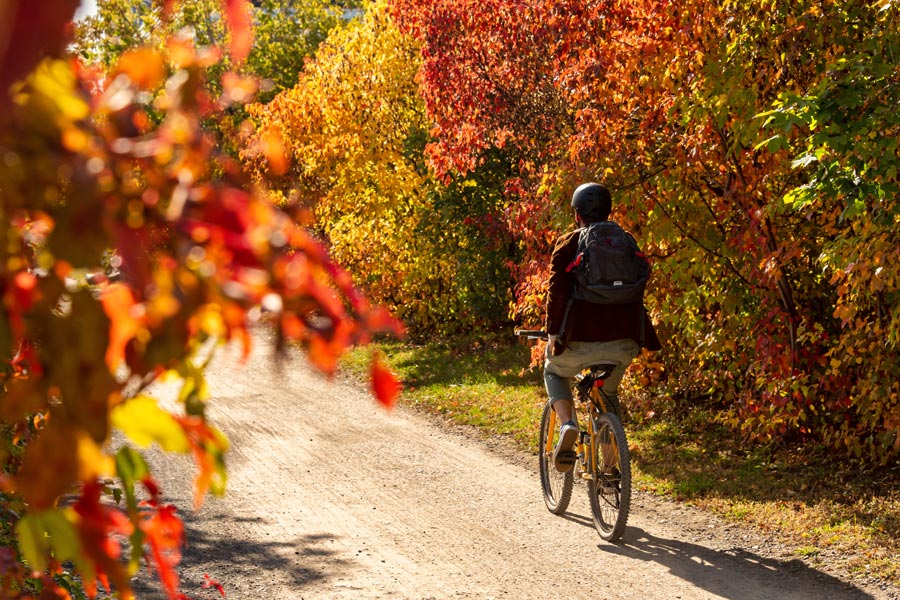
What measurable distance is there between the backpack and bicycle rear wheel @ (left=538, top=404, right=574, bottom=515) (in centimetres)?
120

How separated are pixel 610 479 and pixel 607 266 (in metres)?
1.36

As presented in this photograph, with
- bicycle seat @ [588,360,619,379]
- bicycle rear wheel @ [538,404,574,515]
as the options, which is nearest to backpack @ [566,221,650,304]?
bicycle seat @ [588,360,619,379]

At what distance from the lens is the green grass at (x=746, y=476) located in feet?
20.9

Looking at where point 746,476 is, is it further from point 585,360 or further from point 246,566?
point 246,566

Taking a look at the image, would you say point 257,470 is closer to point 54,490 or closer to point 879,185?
point 879,185

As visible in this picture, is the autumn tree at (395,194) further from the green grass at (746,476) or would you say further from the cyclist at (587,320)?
the cyclist at (587,320)

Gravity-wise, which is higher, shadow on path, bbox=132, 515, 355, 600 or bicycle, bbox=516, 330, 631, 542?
bicycle, bbox=516, 330, 631, 542

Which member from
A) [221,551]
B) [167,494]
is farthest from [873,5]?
[167,494]

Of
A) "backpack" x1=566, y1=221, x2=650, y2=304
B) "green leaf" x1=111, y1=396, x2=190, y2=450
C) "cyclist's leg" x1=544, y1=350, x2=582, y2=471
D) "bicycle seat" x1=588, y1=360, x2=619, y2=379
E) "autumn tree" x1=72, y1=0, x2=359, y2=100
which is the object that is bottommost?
"cyclist's leg" x1=544, y1=350, x2=582, y2=471

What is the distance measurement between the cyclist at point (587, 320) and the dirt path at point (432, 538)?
1.13 m

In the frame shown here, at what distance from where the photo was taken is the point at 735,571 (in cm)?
603

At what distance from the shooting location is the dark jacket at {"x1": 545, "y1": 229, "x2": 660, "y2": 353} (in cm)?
653

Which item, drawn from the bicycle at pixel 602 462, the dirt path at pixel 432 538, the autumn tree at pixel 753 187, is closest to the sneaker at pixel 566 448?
the bicycle at pixel 602 462

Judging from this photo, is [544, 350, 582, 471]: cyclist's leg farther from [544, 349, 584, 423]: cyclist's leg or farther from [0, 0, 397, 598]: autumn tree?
[0, 0, 397, 598]: autumn tree
